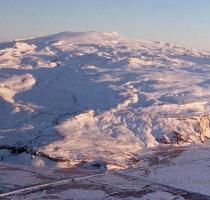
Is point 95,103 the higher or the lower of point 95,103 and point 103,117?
the higher

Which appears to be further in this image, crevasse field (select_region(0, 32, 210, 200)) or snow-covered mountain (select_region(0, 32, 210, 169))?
snow-covered mountain (select_region(0, 32, 210, 169))

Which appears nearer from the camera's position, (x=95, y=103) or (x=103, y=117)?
(x=103, y=117)

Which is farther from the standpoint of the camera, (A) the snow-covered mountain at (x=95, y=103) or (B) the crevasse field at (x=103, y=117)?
(A) the snow-covered mountain at (x=95, y=103)

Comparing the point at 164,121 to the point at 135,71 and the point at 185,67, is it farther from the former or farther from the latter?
the point at 185,67
